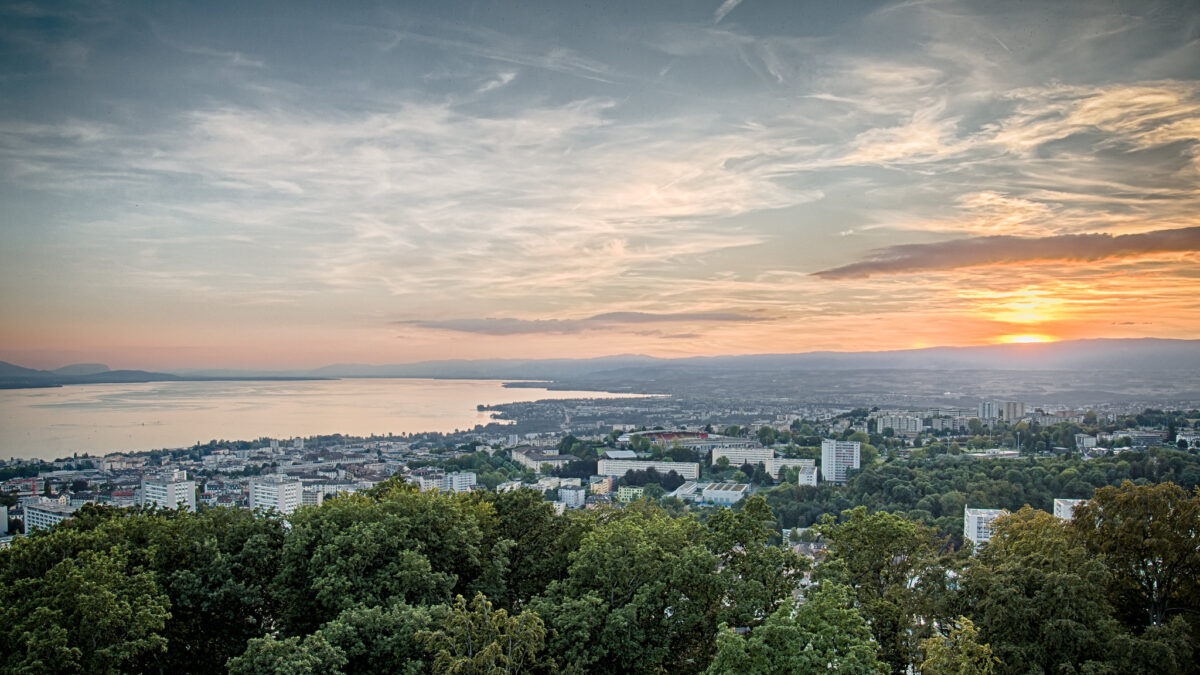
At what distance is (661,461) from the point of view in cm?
4319

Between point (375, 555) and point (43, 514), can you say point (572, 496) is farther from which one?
point (375, 555)

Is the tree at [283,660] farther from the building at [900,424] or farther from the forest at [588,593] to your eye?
the building at [900,424]

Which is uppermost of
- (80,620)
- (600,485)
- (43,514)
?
(80,620)

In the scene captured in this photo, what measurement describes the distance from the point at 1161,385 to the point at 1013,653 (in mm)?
50022

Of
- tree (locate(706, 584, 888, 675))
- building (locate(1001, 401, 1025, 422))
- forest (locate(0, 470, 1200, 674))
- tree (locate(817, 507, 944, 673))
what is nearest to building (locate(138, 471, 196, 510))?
forest (locate(0, 470, 1200, 674))

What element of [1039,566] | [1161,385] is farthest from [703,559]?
[1161,385]

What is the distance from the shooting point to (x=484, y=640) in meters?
6.28

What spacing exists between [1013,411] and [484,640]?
176 feet

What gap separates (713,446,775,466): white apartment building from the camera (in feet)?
143

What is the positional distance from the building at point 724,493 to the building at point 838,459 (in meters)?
4.69

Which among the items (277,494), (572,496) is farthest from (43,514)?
(572,496)

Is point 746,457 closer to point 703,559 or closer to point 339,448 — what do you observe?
point 339,448

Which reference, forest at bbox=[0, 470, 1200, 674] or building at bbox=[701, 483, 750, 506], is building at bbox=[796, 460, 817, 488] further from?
forest at bbox=[0, 470, 1200, 674]

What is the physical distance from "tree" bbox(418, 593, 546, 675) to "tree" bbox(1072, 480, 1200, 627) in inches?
264
